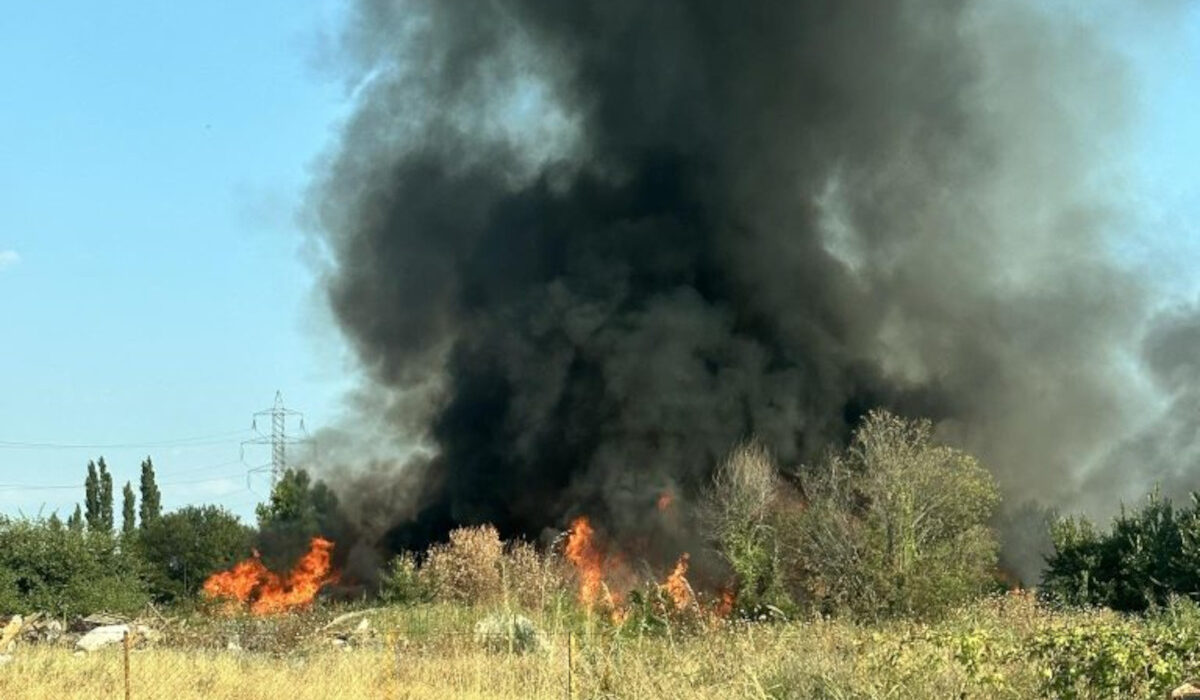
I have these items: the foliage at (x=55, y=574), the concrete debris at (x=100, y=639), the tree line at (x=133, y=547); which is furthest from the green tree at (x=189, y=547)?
the concrete debris at (x=100, y=639)

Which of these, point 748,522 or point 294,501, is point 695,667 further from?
point 294,501

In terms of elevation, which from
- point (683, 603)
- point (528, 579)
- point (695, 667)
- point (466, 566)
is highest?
point (466, 566)

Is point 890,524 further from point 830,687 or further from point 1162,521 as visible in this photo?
point 830,687

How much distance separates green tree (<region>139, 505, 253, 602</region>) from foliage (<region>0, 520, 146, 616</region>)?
1257cm

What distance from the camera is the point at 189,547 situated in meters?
58.6

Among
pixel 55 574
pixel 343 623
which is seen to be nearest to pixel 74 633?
pixel 343 623

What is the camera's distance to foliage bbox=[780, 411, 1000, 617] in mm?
31953

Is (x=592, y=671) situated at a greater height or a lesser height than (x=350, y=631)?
lesser

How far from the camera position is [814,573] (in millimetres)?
35625

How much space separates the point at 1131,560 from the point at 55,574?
32.9 m

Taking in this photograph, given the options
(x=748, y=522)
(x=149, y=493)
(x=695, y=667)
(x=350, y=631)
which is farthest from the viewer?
(x=149, y=493)

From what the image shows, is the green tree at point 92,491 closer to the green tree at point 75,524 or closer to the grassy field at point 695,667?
the green tree at point 75,524

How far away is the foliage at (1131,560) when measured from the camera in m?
35.4

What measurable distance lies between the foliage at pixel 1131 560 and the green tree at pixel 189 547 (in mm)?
35159
